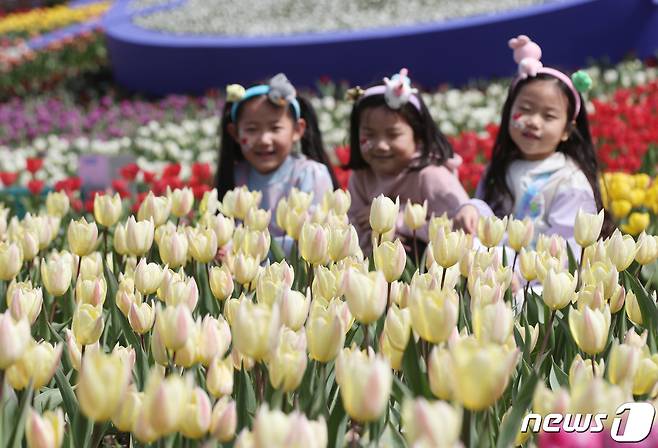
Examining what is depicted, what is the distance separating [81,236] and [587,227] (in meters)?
1.14

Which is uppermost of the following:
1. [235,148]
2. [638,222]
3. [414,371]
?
[414,371]

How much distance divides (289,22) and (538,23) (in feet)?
11.5

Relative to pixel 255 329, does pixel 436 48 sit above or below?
below

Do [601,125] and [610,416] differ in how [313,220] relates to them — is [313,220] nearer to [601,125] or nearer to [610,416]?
[610,416]

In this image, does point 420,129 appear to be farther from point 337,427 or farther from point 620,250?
point 337,427

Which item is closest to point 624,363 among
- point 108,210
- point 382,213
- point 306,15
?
point 382,213

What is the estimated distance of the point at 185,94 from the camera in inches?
380

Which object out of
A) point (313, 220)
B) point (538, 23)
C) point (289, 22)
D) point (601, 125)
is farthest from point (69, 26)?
point (313, 220)

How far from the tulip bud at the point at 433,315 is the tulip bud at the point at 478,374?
182 mm

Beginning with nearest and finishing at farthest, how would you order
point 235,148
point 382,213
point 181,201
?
point 382,213, point 181,201, point 235,148

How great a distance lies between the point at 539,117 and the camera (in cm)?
335

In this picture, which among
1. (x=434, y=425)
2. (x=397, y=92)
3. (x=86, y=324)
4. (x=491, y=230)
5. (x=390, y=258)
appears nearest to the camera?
(x=434, y=425)

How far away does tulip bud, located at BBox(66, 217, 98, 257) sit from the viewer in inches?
80.8

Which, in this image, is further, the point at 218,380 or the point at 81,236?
the point at 81,236
